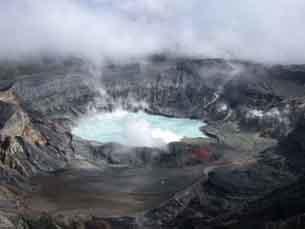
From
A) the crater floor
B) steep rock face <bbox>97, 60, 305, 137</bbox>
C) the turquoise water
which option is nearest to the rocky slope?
steep rock face <bbox>97, 60, 305, 137</bbox>

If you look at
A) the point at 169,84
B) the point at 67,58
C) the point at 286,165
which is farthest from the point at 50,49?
the point at 286,165

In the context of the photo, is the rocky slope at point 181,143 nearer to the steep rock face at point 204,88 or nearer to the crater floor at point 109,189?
the steep rock face at point 204,88

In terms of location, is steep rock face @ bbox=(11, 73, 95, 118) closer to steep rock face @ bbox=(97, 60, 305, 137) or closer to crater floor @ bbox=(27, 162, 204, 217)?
steep rock face @ bbox=(97, 60, 305, 137)

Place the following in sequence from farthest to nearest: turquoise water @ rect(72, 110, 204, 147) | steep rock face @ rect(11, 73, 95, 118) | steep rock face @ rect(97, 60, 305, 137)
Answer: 1. steep rock face @ rect(97, 60, 305, 137)
2. steep rock face @ rect(11, 73, 95, 118)
3. turquoise water @ rect(72, 110, 204, 147)

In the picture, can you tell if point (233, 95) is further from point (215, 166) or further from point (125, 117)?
point (215, 166)

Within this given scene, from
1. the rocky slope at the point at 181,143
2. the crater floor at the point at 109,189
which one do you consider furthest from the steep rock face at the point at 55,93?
Answer: the crater floor at the point at 109,189

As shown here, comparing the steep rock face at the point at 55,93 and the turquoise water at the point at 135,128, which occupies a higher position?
the steep rock face at the point at 55,93
